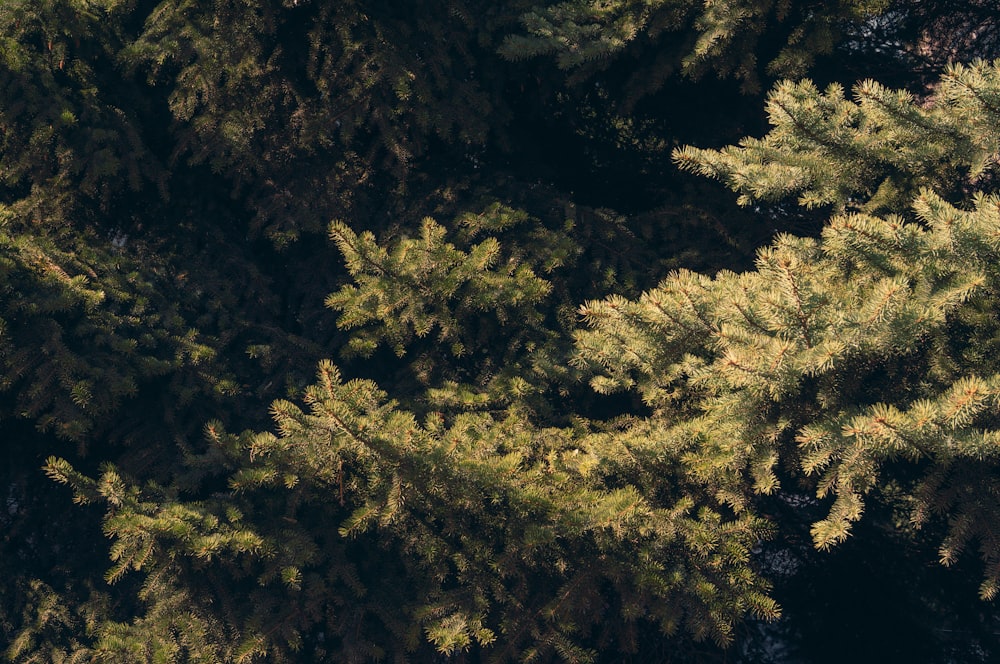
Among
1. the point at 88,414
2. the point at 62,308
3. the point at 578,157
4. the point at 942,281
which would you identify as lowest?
the point at 88,414

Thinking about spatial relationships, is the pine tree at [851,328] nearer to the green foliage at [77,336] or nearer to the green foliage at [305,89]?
the green foliage at [305,89]

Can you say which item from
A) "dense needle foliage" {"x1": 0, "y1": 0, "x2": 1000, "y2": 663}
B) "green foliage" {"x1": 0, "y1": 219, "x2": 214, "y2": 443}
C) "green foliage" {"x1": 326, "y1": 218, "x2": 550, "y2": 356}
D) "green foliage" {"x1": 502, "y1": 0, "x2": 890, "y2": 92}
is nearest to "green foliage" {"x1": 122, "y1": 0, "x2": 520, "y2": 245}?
"dense needle foliage" {"x1": 0, "y1": 0, "x2": 1000, "y2": 663}

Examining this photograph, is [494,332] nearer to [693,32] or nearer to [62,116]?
[693,32]

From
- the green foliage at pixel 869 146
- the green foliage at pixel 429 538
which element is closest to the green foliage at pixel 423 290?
the green foliage at pixel 429 538

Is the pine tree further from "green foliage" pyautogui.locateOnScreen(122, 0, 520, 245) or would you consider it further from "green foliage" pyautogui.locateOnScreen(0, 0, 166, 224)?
"green foliage" pyautogui.locateOnScreen(0, 0, 166, 224)

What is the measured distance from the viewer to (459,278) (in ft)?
14.9

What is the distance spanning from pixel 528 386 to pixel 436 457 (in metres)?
0.98

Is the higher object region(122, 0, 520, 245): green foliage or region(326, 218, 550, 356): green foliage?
region(122, 0, 520, 245): green foliage

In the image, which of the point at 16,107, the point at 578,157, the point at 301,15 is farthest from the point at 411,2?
the point at 16,107

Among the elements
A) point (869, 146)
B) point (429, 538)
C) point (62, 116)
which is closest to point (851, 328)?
point (869, 146)

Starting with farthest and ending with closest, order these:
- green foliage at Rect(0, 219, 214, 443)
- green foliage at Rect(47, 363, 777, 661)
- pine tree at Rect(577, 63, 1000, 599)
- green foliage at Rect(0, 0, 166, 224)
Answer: green foliage at Rect(0, 0, 166, 224) → green foliage at Rect(0, 219, 214, 443) → green foliage at Rect(47, 363, 777, 661) → pine tree at Rect(577, 63, 1000, 599)

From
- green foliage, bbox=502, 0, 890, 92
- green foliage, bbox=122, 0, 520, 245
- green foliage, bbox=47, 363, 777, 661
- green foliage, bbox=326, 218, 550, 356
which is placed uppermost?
green foliage, bbox=502, 0, 890, 92

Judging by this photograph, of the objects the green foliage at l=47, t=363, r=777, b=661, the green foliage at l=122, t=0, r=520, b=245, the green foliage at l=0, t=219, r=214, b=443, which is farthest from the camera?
the green foliage at l=122, t=0, r=520, b=245

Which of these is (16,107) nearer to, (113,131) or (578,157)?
(113,131)
